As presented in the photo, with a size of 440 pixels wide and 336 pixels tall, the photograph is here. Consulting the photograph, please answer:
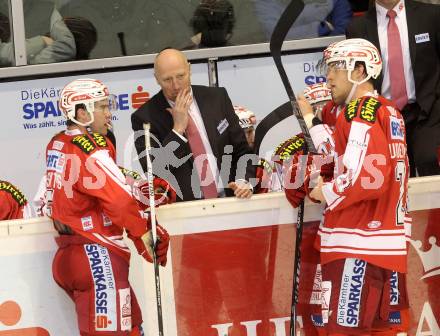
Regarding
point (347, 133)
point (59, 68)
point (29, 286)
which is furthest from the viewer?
point (59, 68)

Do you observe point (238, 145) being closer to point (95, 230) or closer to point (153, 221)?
point (153, 221)

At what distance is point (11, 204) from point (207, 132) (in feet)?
3.46

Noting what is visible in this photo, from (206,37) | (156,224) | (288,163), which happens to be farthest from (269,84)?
(156,224)

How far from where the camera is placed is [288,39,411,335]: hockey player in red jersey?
15.5 ft

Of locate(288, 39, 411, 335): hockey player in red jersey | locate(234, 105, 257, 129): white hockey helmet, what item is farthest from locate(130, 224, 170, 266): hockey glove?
locate(234, 105, 257, 129): white hockey helmet

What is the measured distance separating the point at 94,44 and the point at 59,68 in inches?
10.9

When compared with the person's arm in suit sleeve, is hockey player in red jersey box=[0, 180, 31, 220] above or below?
below

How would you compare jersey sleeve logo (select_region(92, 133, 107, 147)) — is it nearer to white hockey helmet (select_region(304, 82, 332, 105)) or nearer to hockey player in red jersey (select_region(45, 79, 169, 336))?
hockey player in red jersey (select_region(45, 79, 169, 336))

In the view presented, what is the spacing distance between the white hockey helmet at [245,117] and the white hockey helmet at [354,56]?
4.47 ft

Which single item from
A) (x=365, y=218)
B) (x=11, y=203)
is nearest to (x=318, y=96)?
(x=365, y=218)

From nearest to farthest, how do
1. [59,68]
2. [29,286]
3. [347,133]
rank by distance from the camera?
[347,133], [29,286], [59,68]

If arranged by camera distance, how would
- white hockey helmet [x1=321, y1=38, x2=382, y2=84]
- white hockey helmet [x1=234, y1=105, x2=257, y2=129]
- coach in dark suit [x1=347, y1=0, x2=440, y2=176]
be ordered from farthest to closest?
white hockey helmet [x1=234, y1=105, x2=257, y2=129], coach in dark suit [x1=347, y1=0, x2=440, y2=176], white hockey helmet [x1=321, y1=38, x2=382, y2=84]

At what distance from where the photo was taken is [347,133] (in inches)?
190

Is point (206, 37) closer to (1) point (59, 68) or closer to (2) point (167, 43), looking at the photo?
(2) point (167, 43)
